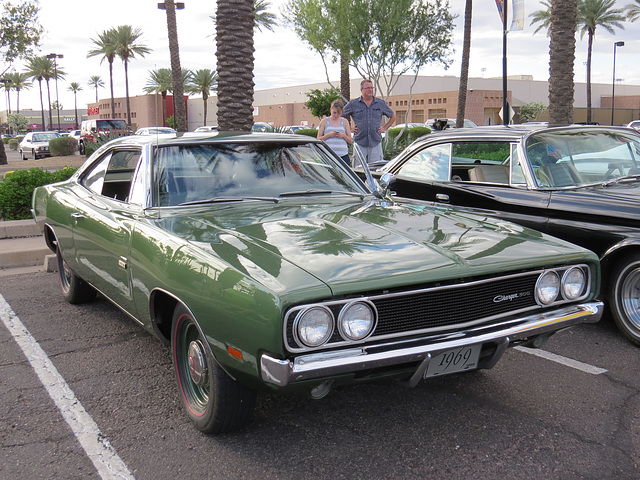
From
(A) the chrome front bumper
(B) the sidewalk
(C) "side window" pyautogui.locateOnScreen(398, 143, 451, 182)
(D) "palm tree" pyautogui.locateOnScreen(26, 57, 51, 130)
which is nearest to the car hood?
(A) the chrome front bumper

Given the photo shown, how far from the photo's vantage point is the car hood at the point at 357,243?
2727 mm

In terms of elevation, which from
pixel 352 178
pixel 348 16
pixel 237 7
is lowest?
pixel 352 178

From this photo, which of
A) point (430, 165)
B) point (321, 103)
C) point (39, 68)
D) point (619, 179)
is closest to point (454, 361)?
point (619, 179)

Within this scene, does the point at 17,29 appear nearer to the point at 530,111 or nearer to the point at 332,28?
the point at 332,28

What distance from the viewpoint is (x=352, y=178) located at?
177 inches

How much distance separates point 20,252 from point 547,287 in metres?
5.91

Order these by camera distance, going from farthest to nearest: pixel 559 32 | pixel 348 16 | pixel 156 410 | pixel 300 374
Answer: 1. pixel 348 16
2. pixel 559 32
3. pixel 156 410
4. pixel 300 374

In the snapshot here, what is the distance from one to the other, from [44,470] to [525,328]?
2304mm

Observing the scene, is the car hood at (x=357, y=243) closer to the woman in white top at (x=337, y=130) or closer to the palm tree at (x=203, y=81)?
the woman in white top at (x=337, y=130)

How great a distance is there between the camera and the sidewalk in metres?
6.93

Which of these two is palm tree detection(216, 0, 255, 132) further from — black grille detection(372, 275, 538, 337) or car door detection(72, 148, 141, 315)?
black grille detection(372, 275, 538, 337)

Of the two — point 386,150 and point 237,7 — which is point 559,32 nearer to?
point 386,150

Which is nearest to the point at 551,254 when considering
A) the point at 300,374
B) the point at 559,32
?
Result: the point at 300,374

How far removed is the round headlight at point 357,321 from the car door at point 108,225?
1572 mm
